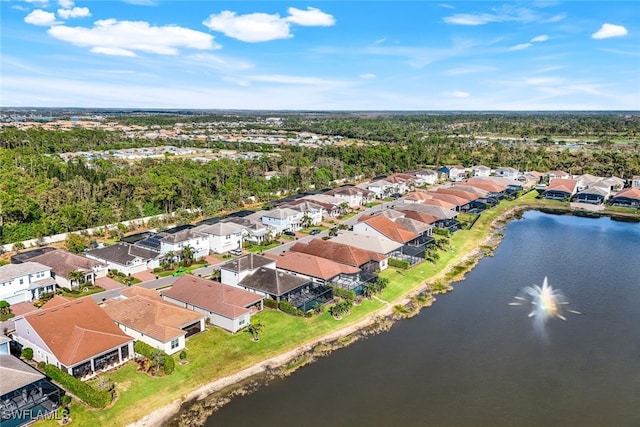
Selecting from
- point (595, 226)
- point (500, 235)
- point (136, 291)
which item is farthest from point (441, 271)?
point (595, 226)

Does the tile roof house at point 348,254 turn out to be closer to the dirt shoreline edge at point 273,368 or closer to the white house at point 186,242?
the dirt shoreline edge at point 273,368

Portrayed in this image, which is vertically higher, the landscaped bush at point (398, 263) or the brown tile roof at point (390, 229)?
the brown tile roof at point (390, 229)

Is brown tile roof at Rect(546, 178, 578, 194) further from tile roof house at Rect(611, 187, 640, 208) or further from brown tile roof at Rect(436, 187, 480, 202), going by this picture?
brown tile roof at Rect(436, 187, 480, 202)

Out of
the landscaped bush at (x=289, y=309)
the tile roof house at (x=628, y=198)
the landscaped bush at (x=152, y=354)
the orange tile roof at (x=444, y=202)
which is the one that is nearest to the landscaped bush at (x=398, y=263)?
the landscaped bush at (x=289, y=309)

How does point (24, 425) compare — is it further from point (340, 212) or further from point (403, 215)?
point (340, 212)

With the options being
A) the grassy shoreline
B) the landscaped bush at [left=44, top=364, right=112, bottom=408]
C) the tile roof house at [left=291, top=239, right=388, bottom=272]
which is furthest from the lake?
the tile roof house at [left=291, top=239, right=388, bottom=272]
